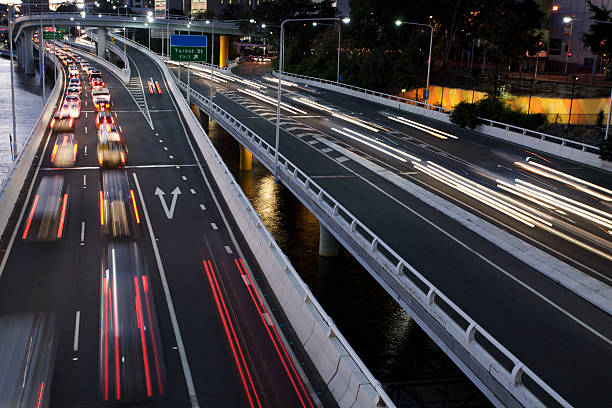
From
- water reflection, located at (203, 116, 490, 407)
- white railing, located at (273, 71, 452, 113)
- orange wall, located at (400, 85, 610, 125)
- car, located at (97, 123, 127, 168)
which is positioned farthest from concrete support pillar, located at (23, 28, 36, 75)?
water reflection, located at (203, 116, 490, 407)

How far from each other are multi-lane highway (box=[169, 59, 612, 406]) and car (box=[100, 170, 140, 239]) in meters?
10.1

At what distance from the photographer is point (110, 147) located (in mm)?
47594

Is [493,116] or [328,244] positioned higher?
[493,116]

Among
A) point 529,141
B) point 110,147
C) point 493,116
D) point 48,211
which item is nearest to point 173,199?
point 48,211

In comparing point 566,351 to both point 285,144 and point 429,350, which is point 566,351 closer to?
point 429,350

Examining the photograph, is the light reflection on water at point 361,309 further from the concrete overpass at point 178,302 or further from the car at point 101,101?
the car at point 101,101

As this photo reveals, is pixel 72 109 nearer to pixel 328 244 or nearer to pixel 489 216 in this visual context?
pixel 328 244

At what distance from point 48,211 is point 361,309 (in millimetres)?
15924

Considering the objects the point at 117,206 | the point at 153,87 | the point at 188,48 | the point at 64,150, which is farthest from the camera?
the point at 153,87

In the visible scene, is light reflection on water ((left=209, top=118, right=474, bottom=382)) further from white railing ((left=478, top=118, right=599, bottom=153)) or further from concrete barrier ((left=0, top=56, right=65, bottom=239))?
white railing ((left=478, top=118, right=599, bottom=153))

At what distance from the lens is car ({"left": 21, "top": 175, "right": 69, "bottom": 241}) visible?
2878 centimetres

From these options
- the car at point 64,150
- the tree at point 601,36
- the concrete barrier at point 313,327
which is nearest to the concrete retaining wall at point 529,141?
the tree at point 601,36

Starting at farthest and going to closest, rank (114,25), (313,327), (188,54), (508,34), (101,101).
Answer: (114,25) → (188,54) → (101,101) → (508,34) → (313,327)

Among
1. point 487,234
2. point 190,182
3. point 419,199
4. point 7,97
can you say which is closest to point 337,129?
point 190,182
